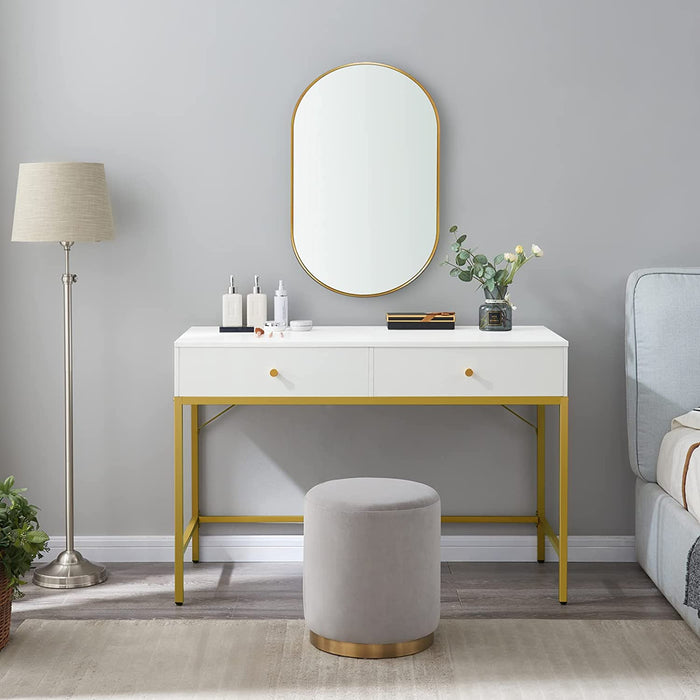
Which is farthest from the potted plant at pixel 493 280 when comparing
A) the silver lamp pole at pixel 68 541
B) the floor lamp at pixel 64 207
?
the silver lamp pole at pixel 68 541

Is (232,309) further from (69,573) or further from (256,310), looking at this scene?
(69,573)

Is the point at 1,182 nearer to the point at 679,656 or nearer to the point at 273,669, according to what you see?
the point at 273,669

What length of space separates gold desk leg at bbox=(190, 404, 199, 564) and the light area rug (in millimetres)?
561

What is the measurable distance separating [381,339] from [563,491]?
721 mm

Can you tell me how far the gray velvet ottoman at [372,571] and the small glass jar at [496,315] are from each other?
729 millimetres

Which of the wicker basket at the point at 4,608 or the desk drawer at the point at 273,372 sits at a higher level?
the desk drawer at the point at 273,372

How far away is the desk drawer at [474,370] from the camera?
2.75 metres

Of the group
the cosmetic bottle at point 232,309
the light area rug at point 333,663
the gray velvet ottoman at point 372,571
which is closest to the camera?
the light area rug at point 333,663

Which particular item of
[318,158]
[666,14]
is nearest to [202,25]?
[318,158]

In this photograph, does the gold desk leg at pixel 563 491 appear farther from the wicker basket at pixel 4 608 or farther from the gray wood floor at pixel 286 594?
the wicker basket at pixel 4 608

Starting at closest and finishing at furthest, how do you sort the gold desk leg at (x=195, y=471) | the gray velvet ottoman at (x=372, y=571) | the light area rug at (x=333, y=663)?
the light area rug at (x=333, y=663) → the gray velvet ottoman at (x=372, y=571) → the gold desk leg at (x=195, y=471)

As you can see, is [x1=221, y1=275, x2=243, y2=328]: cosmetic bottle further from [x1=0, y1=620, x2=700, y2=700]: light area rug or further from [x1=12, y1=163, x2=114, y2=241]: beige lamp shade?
[x1=0, y1=620, x2=700, y2=700]: light area rug

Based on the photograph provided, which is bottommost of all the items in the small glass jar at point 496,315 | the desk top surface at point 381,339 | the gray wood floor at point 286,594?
the gray wood floor at point 286,594

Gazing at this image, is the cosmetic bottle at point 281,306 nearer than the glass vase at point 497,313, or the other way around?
the glass vase at point 497,313
